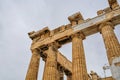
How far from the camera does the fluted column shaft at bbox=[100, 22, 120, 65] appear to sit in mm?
13930

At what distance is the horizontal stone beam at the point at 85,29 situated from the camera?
57.2 feet

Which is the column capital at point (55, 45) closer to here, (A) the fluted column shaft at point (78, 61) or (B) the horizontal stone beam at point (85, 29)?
(B) the horizontal stone beam at point (85, 29)

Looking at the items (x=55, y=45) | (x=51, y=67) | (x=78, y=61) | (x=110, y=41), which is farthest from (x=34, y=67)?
(x=110, y=41)

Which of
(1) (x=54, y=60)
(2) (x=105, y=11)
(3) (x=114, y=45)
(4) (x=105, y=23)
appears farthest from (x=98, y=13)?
(1) (x=54, y=60)

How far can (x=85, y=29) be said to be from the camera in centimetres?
1870

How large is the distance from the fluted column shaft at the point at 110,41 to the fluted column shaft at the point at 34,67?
8543 mm

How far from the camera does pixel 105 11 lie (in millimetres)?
18531

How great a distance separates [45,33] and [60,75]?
6255mm

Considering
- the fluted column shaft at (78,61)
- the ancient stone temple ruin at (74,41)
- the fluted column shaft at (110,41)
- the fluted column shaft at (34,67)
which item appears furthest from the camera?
the fluted column shaft at (34,67)

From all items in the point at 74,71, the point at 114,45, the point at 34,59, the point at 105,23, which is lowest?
the point at 74,71

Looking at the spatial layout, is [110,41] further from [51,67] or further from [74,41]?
[51,67]

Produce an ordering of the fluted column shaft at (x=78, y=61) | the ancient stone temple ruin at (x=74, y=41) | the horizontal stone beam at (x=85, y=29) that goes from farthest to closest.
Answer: the horizontal stone beam at (x=85, y=29), the ancient stone temple ruin at (x=74, y=41), the fluted column shaft at (x=78, y=61)

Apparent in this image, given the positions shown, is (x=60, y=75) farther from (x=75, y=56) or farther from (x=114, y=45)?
(x=114, y=45)

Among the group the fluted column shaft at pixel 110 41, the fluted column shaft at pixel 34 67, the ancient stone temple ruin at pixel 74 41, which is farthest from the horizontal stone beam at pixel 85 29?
the fluted column shaft at pixel 34 67
